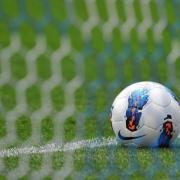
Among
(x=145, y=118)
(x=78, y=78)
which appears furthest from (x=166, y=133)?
(x=78, y=78)

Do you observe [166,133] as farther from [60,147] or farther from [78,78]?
[78,78]

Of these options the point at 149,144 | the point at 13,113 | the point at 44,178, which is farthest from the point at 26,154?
the point at 13,113

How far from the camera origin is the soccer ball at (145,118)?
4.12m

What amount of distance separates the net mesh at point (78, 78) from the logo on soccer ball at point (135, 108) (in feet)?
0.51

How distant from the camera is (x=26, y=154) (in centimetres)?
389

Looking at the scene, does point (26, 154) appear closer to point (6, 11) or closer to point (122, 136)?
point (122, 136)

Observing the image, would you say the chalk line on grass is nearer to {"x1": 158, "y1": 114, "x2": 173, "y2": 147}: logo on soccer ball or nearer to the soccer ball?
the soccer ball

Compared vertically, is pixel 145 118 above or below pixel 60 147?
above

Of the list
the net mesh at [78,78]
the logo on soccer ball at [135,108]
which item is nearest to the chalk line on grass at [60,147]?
the net mesh at [78,78]

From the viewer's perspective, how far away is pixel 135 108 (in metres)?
4.14

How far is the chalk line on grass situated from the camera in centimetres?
392

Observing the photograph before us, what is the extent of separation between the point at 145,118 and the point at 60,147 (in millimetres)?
517

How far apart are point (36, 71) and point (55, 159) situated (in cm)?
342

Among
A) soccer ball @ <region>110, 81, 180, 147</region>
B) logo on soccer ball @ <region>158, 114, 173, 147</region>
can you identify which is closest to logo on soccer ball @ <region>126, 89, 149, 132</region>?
soccer ball @ <region>110, 81, 180, 147</region>
